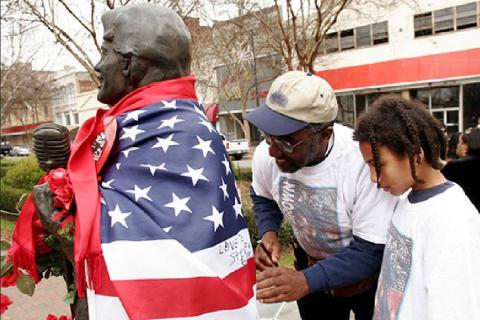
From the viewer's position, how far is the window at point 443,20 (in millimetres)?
17987

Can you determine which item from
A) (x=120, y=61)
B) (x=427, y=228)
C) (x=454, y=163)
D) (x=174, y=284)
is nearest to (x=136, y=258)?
(x=174, y=284)

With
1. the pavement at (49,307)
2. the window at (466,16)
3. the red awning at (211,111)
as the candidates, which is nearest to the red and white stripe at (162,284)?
the red awning at (211,111)

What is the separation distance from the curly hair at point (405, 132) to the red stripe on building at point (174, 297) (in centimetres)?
68

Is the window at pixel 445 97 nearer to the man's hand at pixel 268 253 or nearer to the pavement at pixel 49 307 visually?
the pavement at pixel 49 307

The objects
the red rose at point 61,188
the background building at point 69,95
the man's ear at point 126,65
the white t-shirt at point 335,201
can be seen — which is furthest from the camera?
the background building at point 69,95

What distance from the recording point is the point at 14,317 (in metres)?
4.71

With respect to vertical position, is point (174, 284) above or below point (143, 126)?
below

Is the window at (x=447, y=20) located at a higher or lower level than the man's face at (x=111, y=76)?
higher

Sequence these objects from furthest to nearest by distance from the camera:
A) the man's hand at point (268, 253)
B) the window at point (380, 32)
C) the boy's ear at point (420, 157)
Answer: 1. the window at point (380, 32)
2. the man's hand at point (268, 253)
3. the boy's ear at point (420, 157)

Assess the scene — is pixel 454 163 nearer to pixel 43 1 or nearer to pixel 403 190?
pixel 403 190

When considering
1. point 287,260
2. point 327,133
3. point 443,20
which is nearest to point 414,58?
point 443,20

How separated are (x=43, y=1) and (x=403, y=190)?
20.3 ft

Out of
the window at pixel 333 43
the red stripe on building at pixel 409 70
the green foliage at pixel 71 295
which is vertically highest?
the window at pixel 333 43

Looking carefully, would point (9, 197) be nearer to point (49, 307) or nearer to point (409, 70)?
point (49, 307)
